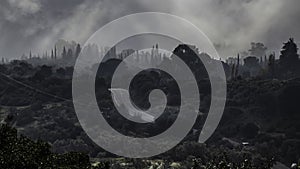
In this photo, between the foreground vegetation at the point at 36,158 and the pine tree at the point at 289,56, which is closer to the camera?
the foreground vegetation at the point at 36,158

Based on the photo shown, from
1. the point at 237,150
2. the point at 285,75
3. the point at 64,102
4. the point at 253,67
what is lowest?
the point at 237,150

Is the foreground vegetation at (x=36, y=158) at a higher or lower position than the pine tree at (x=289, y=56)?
lower

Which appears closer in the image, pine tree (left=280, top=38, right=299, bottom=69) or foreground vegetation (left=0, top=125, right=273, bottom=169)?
foreground vegetation (left=0, top=125, right=273, bottom=169)

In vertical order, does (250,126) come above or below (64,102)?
below

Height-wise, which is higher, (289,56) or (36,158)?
(289,56)

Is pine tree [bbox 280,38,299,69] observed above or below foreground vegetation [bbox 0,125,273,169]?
above

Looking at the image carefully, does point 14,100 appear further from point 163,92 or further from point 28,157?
point 28,157

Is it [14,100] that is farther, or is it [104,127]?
[14,100]

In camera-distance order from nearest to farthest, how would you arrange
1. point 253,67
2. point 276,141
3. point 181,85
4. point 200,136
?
point 276,141, point 200,136, point 181,85, point 253,67

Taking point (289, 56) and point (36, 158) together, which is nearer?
point (36, 158)

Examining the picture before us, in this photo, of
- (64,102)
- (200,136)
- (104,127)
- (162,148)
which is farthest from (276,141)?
(64,102)

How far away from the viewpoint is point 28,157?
13.6m

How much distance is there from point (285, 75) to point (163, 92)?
3607cm

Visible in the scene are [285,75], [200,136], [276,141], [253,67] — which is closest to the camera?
[276,141]
